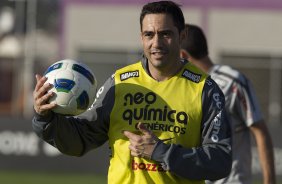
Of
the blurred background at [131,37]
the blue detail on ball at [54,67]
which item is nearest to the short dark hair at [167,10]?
the blue detail on ball at [54,67]

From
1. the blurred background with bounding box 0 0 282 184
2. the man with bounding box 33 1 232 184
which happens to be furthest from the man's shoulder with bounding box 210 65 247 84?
the blurred background with bounding box 0 0 282 184

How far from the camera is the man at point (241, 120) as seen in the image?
7121 millimetres

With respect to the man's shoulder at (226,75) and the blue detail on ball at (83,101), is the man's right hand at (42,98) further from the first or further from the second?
the man's shoulder at (226,75)

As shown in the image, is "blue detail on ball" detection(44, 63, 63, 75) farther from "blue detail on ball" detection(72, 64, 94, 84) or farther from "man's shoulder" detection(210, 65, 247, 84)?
"man's shoulder" detection(210, 65, 247, 84)

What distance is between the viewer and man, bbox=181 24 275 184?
23.4ft

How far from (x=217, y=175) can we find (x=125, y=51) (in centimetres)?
2090

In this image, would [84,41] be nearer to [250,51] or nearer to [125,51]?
[125,51]

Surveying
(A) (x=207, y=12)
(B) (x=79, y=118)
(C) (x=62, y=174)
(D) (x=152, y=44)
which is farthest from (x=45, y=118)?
(A) (x=207, y=12)

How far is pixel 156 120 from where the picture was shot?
5242mm

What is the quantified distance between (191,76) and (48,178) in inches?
423

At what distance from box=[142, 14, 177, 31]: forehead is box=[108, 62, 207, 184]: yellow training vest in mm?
312

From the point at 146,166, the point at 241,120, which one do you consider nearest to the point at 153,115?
the point at 146,166

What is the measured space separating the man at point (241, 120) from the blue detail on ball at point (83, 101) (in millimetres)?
2033

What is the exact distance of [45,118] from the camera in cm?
513
